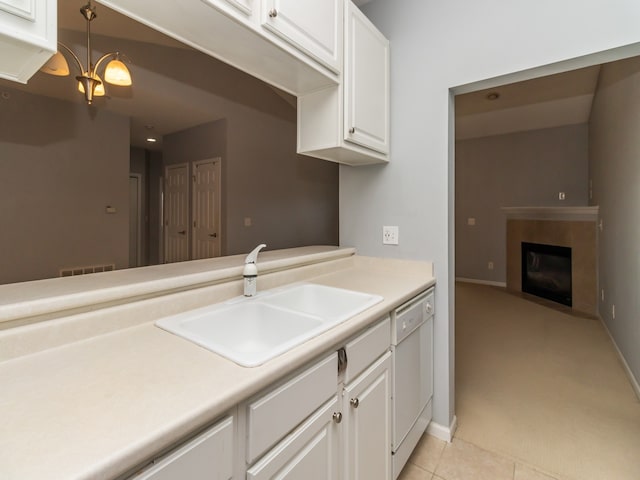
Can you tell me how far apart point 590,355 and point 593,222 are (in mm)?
2258

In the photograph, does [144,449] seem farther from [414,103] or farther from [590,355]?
[590,355]

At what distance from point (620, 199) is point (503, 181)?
308cm

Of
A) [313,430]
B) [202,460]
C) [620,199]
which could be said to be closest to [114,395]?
[202,460]

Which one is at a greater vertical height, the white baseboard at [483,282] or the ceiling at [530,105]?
the ceiling at [530,105]

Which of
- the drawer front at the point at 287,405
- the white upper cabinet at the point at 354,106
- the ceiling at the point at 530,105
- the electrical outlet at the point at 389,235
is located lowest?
the drawer front at the point at 287,405

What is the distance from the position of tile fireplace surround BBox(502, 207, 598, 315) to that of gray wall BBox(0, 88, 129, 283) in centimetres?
593

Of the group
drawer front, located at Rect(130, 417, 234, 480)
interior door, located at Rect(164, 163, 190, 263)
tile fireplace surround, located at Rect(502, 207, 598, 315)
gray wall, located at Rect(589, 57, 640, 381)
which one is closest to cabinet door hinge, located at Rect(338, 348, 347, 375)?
drawer front, located at Rect(130, 417, 234, 480)

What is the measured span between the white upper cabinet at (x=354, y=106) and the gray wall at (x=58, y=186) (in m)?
3.60

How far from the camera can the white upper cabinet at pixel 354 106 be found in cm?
156

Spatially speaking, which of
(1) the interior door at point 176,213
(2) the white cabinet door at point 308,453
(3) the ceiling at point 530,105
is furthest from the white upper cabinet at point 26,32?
(1) the interior door at point 176,213

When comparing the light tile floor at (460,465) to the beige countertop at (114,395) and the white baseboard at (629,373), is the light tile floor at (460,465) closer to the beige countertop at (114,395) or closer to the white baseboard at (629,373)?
the beige countertop at (114,395)

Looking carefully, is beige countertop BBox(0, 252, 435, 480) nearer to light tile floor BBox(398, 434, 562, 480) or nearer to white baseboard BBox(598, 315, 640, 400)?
light tile floor BBox(398, 434, 562, 480)

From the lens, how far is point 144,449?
0.51m

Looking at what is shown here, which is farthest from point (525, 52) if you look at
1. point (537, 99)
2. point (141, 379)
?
point (537, 99)
